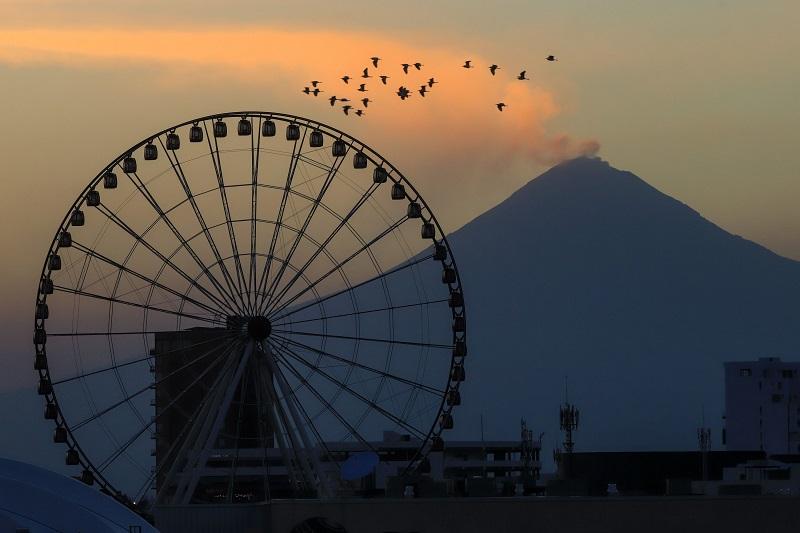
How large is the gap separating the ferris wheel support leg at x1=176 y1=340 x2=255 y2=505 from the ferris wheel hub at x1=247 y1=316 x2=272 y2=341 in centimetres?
62

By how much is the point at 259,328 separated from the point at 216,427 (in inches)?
186

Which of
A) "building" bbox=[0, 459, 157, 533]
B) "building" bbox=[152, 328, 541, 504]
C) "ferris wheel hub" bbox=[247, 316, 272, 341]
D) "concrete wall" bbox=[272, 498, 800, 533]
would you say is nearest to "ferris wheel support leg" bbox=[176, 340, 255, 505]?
"building" bbox=[152, 328, 541, 504]

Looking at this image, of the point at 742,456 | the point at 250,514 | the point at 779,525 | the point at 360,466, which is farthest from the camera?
the point at 742,456

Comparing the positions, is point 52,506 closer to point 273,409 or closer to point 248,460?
point 273,409

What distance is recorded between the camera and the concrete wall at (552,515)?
7394cm

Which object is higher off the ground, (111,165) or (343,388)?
(111,165)

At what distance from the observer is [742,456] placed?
19212 cm

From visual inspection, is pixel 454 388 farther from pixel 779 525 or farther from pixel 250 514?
pixel 779 525

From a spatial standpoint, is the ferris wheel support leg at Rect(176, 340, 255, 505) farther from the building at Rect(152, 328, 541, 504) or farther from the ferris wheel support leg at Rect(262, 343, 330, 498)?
the ferris wheel support leg at Rect(262, 343, 330, 498)

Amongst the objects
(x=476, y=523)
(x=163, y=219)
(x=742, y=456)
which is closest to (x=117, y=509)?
(x=476, y=523)

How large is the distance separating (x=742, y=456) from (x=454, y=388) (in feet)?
348

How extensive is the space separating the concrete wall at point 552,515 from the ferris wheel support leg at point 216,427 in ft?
28.5

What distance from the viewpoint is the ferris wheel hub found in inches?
3445

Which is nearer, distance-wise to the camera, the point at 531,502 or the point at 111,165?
the point at 531,502
